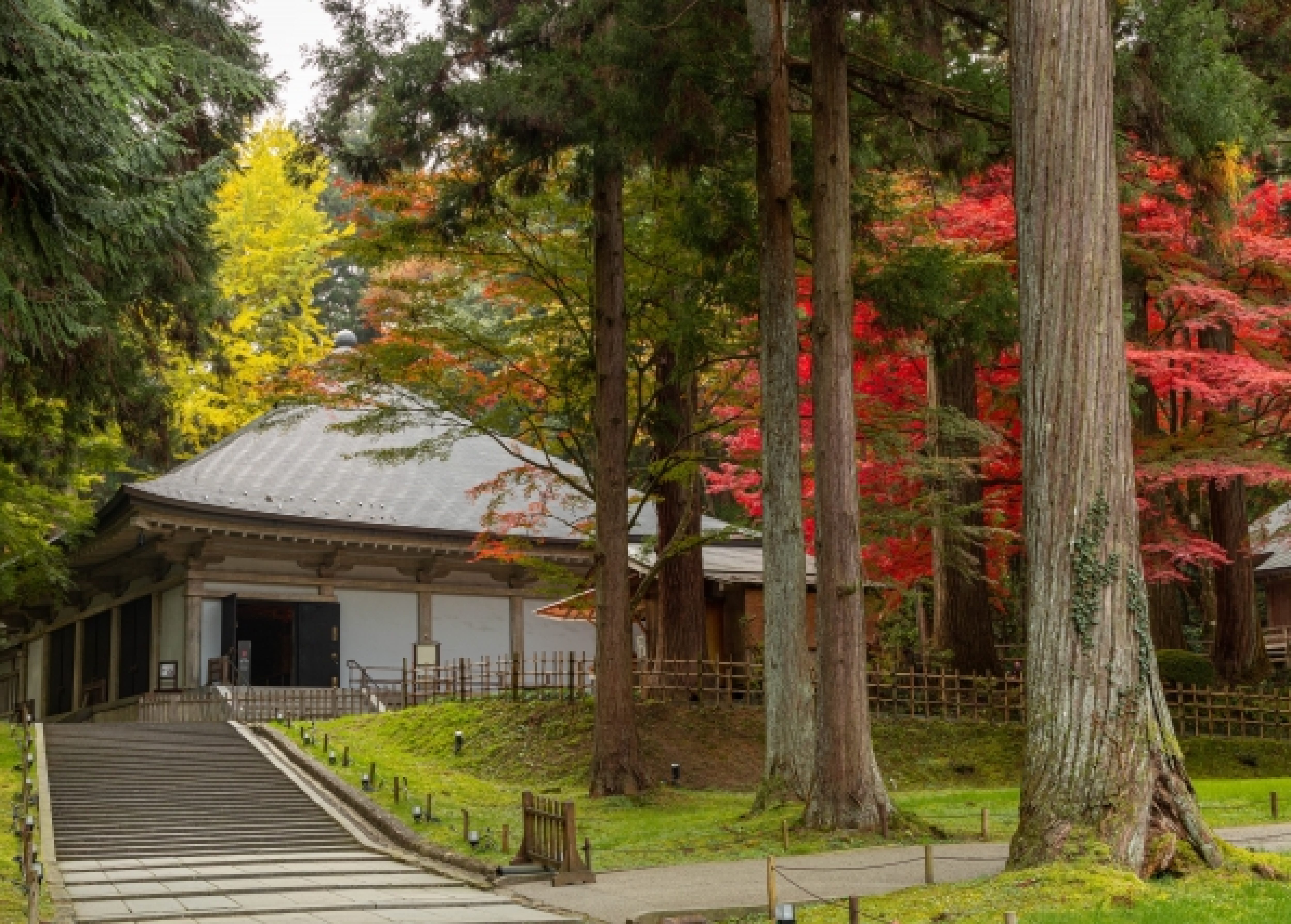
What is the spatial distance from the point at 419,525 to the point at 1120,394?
21.9 metres

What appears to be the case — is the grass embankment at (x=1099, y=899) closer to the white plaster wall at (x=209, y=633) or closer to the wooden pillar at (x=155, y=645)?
the white plaster wall at (x=209, y=633)

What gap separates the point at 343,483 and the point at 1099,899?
24.8 meters

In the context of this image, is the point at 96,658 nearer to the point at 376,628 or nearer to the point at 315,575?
the point at 315,575

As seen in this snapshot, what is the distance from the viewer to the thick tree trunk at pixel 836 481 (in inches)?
592

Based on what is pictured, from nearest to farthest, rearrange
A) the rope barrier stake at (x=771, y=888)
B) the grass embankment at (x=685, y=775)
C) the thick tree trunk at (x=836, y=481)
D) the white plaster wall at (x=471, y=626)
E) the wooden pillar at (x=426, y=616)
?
1. the rope barrier stake at (x=771, y=888)
2. the thick tree trunk at (x=836, y=481)
3. the grass embankment at (x=685, y=775)
4. the wooden pillar at (x=426, y=616)
5. the white plaster wall at (x=471, y=626)

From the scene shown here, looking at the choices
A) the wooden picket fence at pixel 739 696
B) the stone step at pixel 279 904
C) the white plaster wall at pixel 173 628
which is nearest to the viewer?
the stone step at pixel 279 904

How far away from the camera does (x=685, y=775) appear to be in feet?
71.5

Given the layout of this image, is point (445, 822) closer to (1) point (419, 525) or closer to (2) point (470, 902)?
(2) point (470, 902)

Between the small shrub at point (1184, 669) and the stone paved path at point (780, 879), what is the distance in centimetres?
1145

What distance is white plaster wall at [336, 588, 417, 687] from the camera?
101 feet

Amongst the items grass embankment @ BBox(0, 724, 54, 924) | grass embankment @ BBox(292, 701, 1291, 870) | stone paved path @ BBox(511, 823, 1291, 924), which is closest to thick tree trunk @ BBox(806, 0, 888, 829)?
grass embankment @ BBox(292, 701, 1291, 870)

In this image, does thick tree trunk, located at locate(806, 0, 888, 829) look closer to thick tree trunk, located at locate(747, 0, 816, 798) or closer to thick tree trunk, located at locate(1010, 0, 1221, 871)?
thick tree trunk, located at locate(747, 0, 816, 798)

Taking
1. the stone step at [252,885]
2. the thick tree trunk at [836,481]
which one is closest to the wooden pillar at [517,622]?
the thick tree trunk at [836,481]

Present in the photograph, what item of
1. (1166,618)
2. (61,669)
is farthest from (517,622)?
(1166,618)
